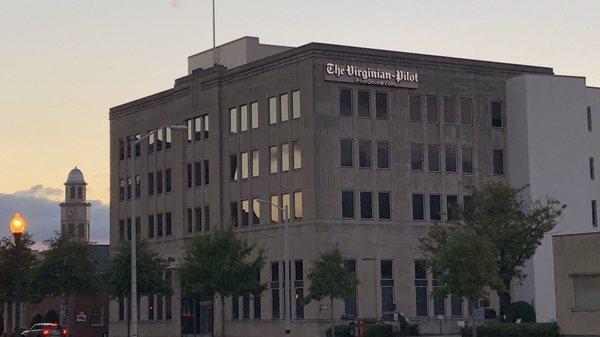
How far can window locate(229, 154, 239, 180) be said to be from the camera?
91875mm

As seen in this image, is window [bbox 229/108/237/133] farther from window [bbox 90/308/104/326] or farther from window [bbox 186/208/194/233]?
window [bbox 90/308/104/326]

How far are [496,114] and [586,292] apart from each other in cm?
3590

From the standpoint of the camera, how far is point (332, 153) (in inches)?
3270

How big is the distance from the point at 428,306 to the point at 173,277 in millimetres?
24874

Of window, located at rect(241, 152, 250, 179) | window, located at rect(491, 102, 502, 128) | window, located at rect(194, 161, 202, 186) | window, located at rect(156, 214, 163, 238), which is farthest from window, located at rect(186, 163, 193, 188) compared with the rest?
window, located at rect(491, 102, 502, 128)

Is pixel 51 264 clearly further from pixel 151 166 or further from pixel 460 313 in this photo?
pixel 460 313

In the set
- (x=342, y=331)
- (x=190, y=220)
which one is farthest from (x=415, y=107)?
(x=190, y=220)

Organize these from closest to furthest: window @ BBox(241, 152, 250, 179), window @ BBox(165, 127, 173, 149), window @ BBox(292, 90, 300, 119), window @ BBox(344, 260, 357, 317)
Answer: window @ BBox(344, 260, 357, 317) → window @ BBox(292, 90, 300, 119) → window @ BBox(241, 152, 250, 179) → window @ BBox(165, 127, 173, 149)

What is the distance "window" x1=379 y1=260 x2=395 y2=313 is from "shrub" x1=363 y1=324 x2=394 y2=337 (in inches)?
376

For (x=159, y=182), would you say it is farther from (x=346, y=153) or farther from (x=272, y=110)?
(x=346, y=153)

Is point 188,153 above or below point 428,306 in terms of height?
above

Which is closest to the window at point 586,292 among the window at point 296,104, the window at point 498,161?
the window at point 296,104

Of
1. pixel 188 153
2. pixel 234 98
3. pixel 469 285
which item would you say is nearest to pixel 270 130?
pixel 234 98

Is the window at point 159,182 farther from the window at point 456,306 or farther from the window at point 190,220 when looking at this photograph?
the window at point 456,306
